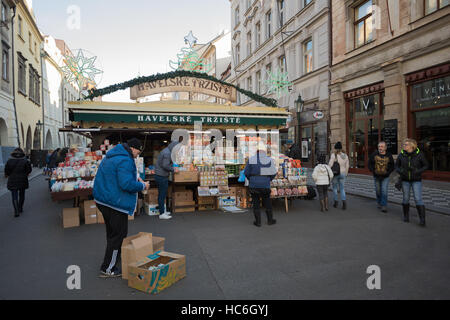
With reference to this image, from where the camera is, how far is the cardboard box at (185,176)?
8500 mm

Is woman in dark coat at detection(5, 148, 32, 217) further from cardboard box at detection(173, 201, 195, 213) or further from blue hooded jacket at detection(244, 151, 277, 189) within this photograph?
blue hooded jacket at detection(244, 151, 277, 189)

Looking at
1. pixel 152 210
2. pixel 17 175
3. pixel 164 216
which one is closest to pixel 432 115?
pixel 164 216

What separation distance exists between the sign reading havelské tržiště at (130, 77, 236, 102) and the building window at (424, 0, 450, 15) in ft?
25.6

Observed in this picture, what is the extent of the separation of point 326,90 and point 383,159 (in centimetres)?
1003

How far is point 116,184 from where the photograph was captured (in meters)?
4.24

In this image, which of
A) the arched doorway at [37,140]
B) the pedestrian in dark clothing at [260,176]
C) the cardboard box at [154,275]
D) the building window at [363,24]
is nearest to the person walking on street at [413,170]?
the pedestrian in dark clothing at [260,176]

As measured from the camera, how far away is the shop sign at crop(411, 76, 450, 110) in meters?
11.1

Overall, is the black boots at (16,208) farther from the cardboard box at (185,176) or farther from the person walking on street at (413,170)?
the person walking on street at (413,170)

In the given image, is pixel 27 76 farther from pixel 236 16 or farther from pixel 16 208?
pixel 16 208

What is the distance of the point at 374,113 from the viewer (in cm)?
1448

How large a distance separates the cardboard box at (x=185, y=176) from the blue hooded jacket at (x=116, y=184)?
419 centimetres

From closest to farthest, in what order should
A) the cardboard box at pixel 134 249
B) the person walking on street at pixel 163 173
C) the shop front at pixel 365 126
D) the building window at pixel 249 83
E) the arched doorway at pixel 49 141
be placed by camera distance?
the cardboard box at pixel 134 249, the person walking on street at pixel 163 173, the shop front at pixel 365 126, the building window at pixel 249 83, the arched doorway at pixel 49 141

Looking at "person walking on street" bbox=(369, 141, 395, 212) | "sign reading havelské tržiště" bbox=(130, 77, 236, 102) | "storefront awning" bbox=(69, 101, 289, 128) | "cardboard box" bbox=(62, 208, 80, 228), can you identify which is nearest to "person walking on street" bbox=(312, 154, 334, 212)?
"person walking on street" bbox=(369, 141, 395, 212)

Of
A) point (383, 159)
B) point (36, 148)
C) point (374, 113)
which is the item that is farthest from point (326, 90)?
point (36, 148)
